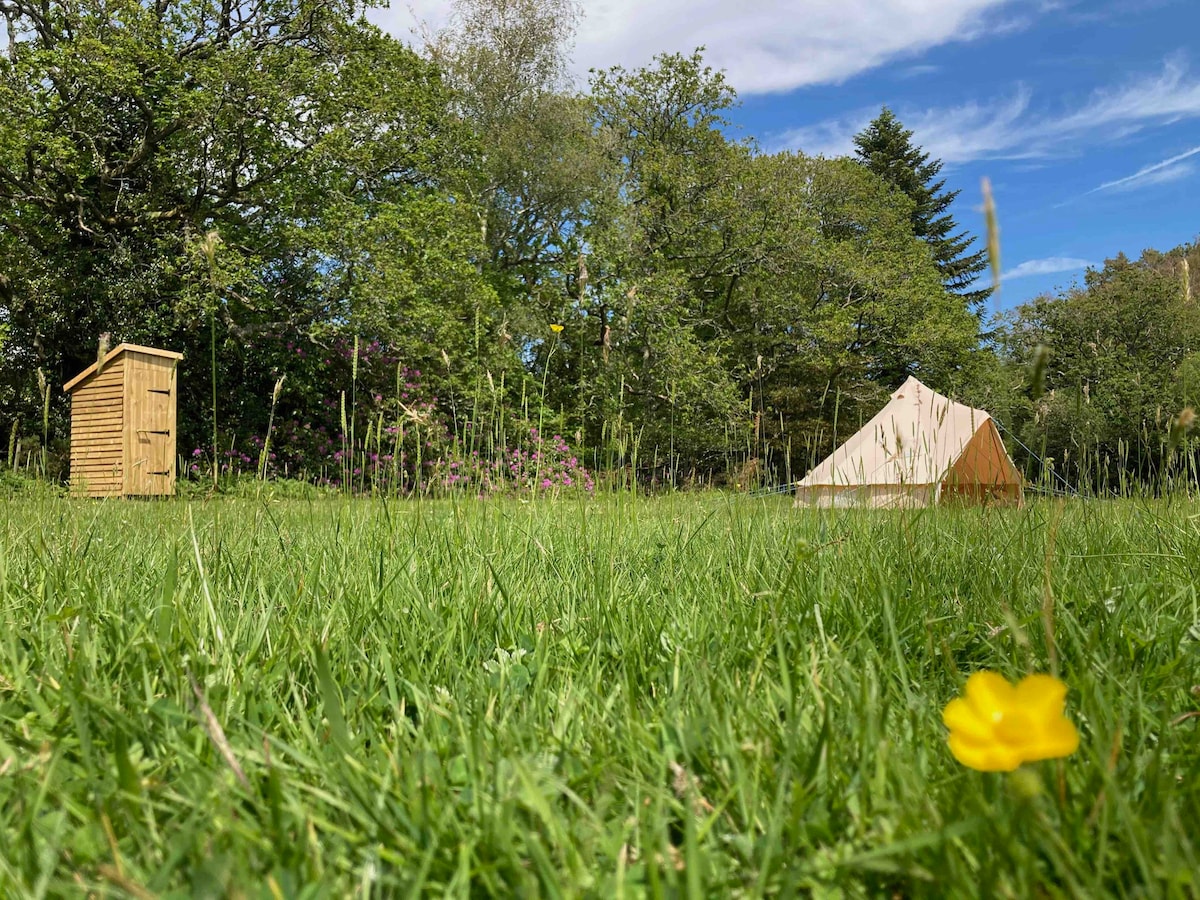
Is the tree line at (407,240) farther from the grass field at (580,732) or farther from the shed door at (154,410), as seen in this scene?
the grass field at (580,732)

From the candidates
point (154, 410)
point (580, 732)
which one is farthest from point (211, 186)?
point (580, 732)

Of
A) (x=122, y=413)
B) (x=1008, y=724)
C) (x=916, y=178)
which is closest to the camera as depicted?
(x=1008, y=724)

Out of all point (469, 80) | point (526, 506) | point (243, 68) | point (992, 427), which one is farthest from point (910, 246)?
point (526, 506)

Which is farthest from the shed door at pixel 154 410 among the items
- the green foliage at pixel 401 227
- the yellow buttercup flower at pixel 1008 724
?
the yellow buttercup flower at pixel 1008 724

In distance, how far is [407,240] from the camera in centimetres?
1183

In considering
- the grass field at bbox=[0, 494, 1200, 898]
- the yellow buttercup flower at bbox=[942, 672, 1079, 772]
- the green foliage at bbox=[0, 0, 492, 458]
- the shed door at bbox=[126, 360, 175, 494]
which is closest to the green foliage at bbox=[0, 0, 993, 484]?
the green foliage at bbox=[0, 0, 492, 458]

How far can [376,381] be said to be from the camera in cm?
1280

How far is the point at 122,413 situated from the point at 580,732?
9166 millimetres

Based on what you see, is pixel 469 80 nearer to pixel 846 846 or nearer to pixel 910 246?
pixel 910 246

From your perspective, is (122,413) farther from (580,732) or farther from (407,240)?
(580,732)

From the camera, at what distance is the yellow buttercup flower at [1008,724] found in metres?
0.43

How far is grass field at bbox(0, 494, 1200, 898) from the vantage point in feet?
1.85

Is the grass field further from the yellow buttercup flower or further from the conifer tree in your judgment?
the conifer tree

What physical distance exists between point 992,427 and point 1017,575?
7396 mm
